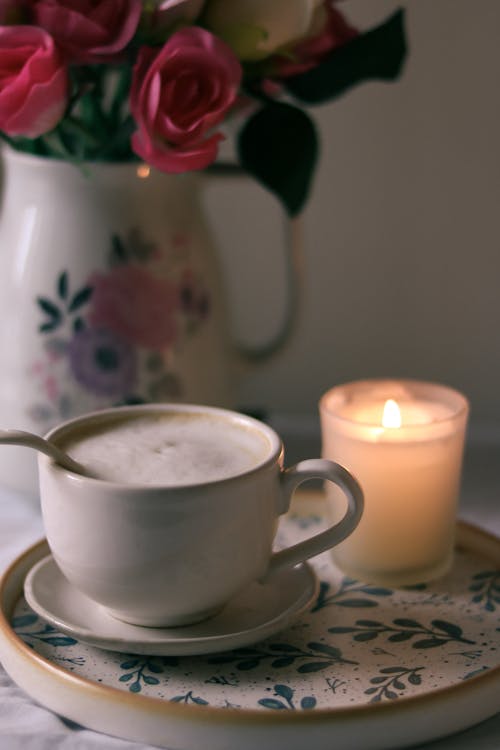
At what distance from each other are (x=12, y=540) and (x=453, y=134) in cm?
48

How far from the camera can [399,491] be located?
580 millimetres

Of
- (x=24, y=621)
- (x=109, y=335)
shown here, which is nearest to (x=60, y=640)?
(x=24, y=621)

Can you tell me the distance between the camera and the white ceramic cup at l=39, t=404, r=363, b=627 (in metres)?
0.45

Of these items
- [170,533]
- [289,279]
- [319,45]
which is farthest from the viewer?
[289,279]

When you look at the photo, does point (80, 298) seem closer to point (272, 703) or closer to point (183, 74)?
point (183, 74)

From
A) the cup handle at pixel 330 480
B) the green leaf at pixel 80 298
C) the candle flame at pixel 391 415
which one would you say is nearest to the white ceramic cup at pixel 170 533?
Result: the cup handle at pixel 330 480

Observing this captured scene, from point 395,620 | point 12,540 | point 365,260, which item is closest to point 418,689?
point 395,620

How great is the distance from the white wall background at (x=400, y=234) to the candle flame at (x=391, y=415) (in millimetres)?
195

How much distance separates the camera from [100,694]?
445mm

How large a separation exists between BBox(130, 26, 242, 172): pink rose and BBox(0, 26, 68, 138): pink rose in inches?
1.8

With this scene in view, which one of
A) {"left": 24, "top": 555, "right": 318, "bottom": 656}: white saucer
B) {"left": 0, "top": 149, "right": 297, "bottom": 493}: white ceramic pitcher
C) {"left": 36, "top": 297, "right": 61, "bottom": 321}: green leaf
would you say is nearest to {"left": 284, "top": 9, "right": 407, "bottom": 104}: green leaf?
{"left": 0, "top": 149, "right": 297, "bottom": 493}: white ceramic pitcher

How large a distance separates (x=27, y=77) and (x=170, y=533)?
284mm

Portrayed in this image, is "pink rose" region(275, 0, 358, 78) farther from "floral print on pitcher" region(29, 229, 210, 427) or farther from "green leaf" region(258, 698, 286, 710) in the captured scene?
"green leaf" region(258, 698, 286, 710)

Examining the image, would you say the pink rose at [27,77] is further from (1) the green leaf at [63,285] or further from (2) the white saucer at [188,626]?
(2) the white saucer at [188,626]
